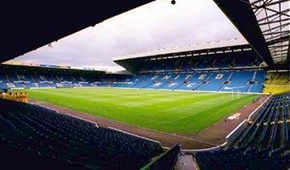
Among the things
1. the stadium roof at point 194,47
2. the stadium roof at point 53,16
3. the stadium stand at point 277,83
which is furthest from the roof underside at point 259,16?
the stadium stand at point 277,83

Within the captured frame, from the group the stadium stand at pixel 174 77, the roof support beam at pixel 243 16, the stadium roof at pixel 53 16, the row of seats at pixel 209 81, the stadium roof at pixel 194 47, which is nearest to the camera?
the stadium roof at pixel 53 16

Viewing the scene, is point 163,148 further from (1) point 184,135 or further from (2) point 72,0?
(2) point 72,0

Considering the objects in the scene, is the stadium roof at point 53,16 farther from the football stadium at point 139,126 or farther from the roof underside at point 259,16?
the roof underside at point 259,16

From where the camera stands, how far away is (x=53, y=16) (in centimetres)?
741

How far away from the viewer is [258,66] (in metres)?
56.5

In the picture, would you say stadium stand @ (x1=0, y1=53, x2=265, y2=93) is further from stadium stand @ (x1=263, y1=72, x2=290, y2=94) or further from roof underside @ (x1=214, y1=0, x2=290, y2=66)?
roof underside @ (x1=214, y1=0, x2=290, y2=66)

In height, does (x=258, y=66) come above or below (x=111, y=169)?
above

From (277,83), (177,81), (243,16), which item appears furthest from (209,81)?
(243,16)

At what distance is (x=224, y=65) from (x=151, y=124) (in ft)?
164

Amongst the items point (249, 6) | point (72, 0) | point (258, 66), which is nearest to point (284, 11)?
point (249, 6)

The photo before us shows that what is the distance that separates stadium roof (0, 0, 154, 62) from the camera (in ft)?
20.9

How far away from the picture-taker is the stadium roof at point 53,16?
636cm

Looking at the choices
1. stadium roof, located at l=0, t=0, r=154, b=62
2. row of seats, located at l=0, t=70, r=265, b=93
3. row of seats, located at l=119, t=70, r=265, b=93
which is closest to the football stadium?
stadium roof, located at l=0, t=0, r=154, b=62

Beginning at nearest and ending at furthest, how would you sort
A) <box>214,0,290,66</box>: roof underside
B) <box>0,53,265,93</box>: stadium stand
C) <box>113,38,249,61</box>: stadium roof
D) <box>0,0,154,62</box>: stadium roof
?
1. <box>0,0,154,62</box>: stadium roof
2. <box>214,0,290,66</box>: roof underside
3. <box>113,38,249,61</box>: stadium roof
4. <box>0,53,265,93</box>: stadium stand
